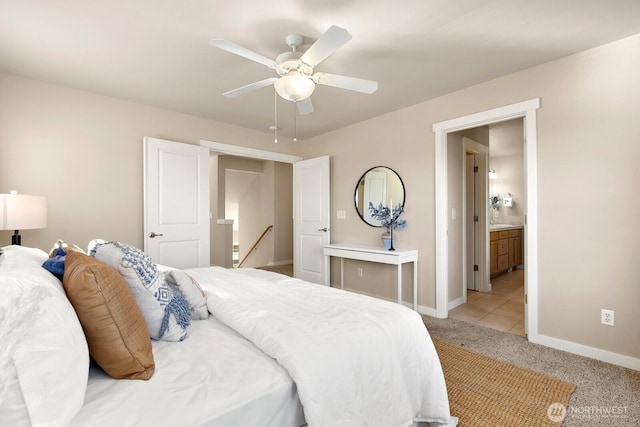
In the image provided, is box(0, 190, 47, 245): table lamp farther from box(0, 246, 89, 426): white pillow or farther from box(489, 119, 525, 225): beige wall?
box(489, 119, 525, 225): beige wall

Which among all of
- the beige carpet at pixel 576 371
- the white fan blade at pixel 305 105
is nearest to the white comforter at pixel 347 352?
the beige carpet at pixel 576 371

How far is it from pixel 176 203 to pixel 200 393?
3.04 metres

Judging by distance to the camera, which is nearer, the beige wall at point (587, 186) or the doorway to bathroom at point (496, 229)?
the beige wall at point (587, 186)

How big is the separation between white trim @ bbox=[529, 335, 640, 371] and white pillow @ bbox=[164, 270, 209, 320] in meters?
2.72

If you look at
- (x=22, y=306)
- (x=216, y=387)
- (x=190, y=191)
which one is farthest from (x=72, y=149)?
(x=216, y=387)

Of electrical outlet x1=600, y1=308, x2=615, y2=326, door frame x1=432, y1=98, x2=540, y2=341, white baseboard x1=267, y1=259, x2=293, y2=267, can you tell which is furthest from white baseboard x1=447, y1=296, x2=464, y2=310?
white baseboard x1=267, y1=259, x2=293, y2=267

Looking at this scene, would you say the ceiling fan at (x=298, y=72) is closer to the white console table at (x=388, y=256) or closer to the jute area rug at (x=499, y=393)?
the white console table at (x=388, y=256)

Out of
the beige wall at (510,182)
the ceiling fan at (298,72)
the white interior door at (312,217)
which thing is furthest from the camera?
the beige wall at (510,182)

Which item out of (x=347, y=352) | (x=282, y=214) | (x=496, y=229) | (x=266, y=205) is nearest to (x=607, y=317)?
(x=347, y=352)

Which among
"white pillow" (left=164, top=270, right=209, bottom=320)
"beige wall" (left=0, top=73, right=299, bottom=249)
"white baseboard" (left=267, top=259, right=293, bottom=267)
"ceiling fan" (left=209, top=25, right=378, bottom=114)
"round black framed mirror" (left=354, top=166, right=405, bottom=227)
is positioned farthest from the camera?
"white baseboard" (left=267, top=259, right=293, bottom=267)

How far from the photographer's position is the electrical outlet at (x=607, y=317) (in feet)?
7.63

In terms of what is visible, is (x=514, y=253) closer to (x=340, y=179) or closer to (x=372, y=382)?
(x=340, y=179)

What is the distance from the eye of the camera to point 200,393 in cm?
91

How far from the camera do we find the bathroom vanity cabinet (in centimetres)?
514
